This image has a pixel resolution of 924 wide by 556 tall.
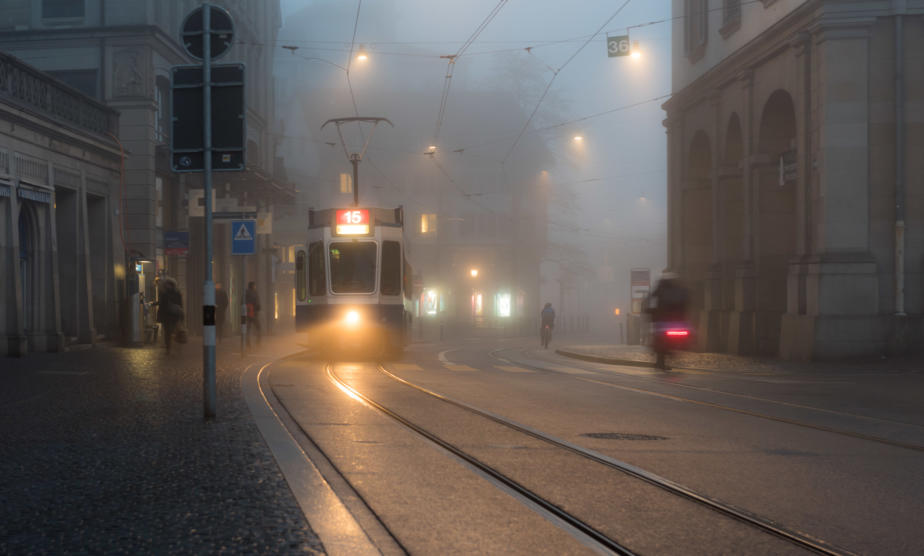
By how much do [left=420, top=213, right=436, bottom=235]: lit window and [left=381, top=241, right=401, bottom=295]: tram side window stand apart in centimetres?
4692

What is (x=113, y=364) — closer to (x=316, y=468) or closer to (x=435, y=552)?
(x=316, y=468)

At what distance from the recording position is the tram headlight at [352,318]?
871 inches

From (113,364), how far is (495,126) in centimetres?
5544

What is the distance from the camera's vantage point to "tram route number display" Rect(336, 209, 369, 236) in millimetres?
22391

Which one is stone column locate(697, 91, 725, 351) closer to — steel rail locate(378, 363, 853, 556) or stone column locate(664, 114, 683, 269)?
stone column locate(664, 114, 683, 269)

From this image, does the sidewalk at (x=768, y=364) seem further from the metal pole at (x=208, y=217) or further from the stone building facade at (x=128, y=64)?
the stone building facade at (x=128, y=64)

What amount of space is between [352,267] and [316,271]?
851 millimetres

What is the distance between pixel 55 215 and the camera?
23797mm

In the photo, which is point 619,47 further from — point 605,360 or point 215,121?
point 215,121

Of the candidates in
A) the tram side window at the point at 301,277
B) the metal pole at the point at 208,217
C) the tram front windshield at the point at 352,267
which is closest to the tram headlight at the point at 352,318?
the tram front windshield at the point at 352,267

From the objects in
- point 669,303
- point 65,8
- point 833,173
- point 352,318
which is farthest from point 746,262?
point 65,8

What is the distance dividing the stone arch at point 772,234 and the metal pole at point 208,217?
18.5 meters

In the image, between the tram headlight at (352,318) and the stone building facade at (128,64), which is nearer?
the tram headlight at (352,318)

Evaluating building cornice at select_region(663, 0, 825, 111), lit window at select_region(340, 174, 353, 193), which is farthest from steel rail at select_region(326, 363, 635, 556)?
lit window at select_region(340, 174, 353, 193)
